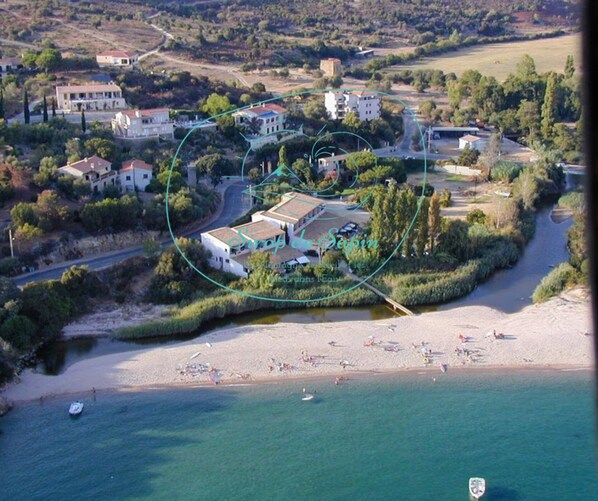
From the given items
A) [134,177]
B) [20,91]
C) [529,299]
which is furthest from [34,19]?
[529,299]

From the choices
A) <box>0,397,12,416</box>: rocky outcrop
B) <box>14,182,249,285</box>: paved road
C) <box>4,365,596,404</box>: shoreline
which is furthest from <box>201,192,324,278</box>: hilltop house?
<box>0,397,12,416</box>: rocky outcrop

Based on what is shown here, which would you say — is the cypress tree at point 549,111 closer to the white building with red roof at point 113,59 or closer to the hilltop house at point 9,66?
the white building with red roof at point 113,59

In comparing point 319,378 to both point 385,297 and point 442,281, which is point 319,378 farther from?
point 442,281

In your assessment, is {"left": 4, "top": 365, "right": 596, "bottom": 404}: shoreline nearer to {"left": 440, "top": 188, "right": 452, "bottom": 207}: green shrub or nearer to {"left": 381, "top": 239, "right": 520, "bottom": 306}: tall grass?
{"left": 381, "top": 239, "right": 520, "bottom": 306}: tall grass

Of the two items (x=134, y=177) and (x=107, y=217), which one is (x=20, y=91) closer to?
(x=134, y=177)

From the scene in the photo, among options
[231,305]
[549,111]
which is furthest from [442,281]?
[549,111]

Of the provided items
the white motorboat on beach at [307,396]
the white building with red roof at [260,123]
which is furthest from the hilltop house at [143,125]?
the white motorboat on beach at [307,396]
